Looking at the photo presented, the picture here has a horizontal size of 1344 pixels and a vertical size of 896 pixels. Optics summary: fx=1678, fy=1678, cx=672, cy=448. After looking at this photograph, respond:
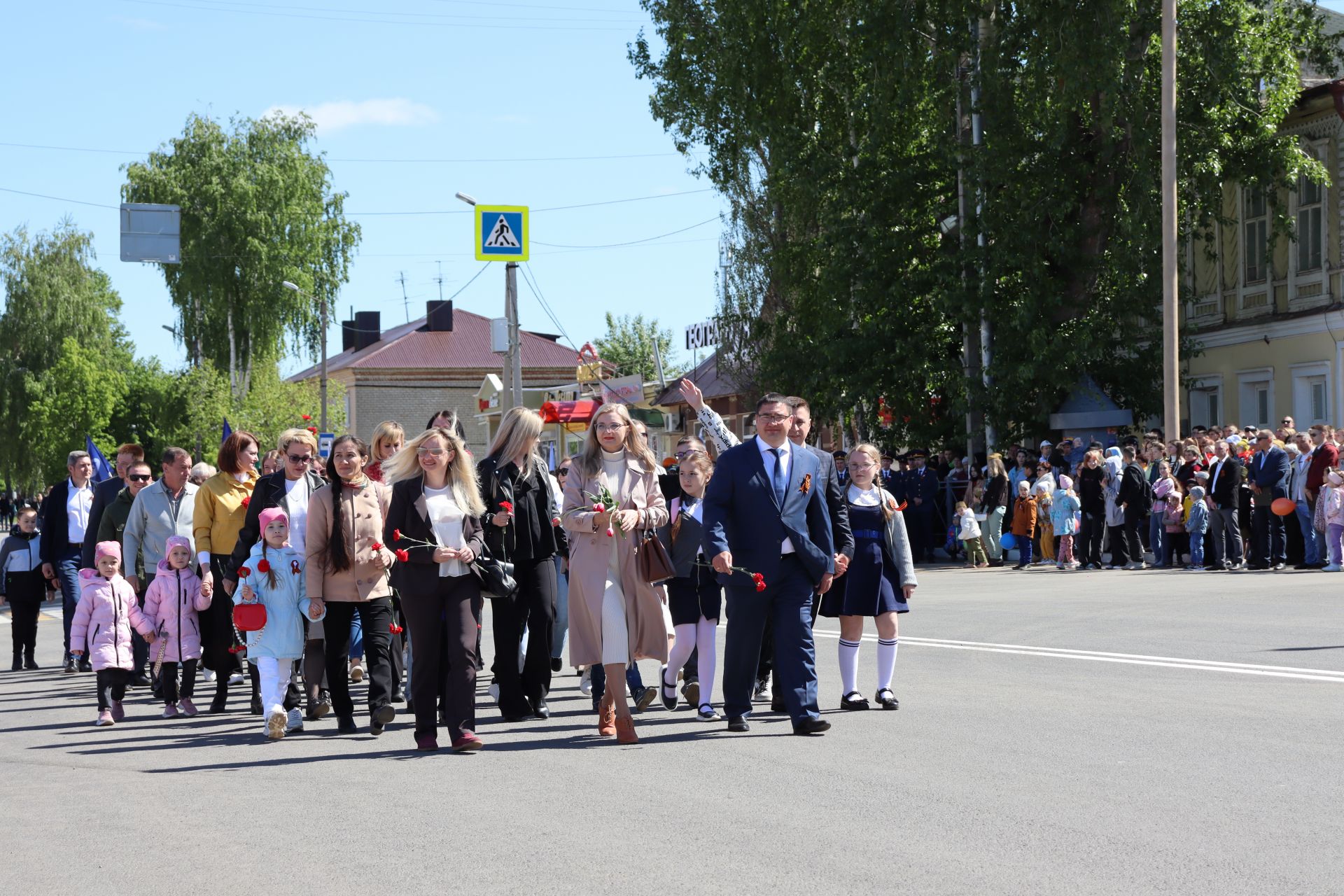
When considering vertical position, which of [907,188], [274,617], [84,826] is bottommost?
[84,826]

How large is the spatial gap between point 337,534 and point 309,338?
5489 centimetres

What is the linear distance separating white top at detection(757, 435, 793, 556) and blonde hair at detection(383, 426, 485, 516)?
1656 mm

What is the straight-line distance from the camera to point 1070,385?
29.3m

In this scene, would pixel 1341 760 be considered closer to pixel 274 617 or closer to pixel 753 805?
pixel 753 805

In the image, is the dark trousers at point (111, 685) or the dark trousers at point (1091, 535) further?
the dark trousers at point (1091, 535)

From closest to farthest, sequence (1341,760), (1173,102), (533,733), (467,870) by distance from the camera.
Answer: (467,870) → (1341,760) → (533,733) → (1173,102)

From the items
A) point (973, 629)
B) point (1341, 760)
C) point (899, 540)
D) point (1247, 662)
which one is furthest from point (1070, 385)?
point (1341, 760)

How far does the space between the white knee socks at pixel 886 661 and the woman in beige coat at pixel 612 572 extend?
1.56m

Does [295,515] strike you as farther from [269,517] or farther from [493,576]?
[493,576]

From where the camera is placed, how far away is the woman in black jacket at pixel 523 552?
1038cm

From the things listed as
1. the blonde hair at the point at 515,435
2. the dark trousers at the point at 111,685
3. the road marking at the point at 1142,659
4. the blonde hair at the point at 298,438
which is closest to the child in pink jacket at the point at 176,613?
the dark trousers at the point at 111,685

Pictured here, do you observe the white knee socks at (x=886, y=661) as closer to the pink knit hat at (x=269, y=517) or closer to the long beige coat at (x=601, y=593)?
the long beige coat at (x=601, y=593)

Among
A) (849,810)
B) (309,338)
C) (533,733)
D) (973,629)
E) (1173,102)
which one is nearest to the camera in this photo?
(849,810)

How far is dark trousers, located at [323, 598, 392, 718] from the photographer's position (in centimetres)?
1028
